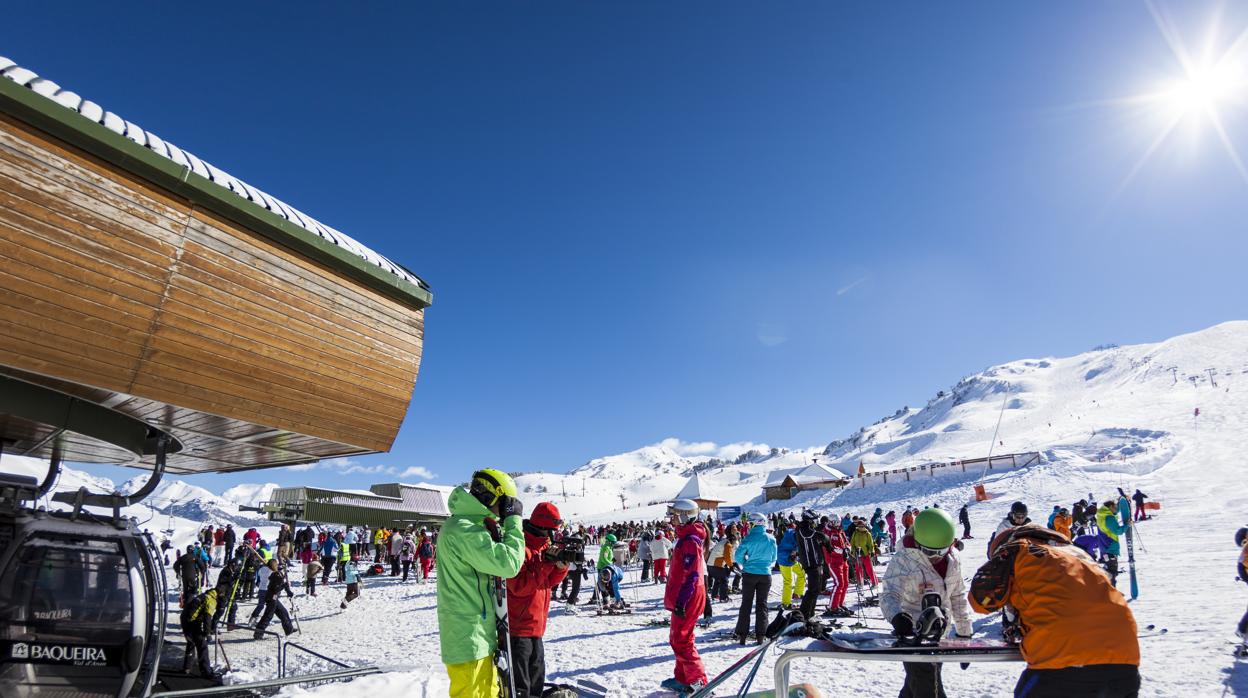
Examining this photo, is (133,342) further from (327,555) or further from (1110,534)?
(327,555)

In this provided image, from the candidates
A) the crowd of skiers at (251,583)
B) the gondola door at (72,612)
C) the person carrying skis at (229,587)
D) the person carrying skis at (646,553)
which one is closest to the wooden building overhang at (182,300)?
the gondola door at (72,612)

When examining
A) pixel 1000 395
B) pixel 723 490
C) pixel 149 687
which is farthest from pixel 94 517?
pixel 1000 395

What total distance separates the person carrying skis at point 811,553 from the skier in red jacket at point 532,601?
5.64m

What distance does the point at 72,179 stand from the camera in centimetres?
586

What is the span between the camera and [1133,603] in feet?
31.3

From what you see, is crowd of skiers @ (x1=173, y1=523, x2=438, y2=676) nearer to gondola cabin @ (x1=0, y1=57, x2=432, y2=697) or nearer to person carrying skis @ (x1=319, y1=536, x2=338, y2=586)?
person carrying skis @ (x1=319, y1=536, x2=338, y2=586)

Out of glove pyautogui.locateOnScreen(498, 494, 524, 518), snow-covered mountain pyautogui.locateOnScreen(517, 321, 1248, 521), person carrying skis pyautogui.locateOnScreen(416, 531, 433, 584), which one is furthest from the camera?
snow-covered mountain pyautogui.locateOnScreen(517, 321, 1248, 521)

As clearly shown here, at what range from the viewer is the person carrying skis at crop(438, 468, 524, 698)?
3352mm

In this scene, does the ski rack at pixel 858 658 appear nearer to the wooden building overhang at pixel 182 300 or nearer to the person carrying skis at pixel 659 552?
the wooden building overhang at pixel 182 300

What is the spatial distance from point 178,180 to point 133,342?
1772 mm

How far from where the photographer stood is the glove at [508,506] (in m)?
3.57

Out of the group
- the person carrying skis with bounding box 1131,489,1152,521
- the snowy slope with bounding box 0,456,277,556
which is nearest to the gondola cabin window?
the snowy slope with bounding box 0,456,277,556

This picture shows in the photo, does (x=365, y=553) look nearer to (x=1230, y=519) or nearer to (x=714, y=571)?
(x=714, y=571)

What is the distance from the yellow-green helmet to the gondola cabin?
3.66 metres
